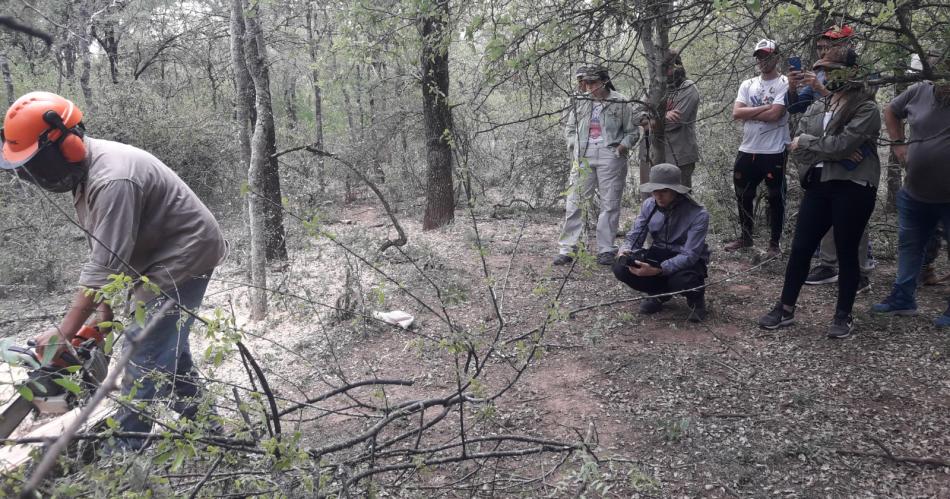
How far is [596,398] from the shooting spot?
3.40m

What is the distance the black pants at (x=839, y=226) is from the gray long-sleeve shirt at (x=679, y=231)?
59 cm

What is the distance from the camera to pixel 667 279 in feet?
13.9

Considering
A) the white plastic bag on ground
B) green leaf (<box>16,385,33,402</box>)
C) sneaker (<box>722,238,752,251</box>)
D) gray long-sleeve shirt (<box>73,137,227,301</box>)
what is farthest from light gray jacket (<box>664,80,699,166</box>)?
green leaf (<box>16,385,33,402</box>)

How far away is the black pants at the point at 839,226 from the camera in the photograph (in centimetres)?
361

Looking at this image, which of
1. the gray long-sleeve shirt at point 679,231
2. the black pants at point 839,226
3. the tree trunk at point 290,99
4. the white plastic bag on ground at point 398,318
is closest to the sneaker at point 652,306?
the gray long-sleeve shirt at point 679,231

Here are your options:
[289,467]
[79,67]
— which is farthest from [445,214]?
[79,67]

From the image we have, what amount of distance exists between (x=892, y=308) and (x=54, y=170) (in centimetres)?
505

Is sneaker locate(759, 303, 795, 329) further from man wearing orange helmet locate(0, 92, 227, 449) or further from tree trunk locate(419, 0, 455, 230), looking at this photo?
tree trunk locate(419, 0, 455, 230)

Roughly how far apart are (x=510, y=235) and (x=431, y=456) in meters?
4.96

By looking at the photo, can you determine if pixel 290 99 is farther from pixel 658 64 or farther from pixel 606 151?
pixel 658 64

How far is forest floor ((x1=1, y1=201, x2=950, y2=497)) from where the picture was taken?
2535mm

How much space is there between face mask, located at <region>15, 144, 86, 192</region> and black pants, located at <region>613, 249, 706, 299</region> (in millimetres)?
3349

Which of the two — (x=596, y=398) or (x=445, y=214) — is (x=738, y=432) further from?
(x=445, y=214)

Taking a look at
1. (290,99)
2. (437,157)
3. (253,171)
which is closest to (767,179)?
(437,157)
